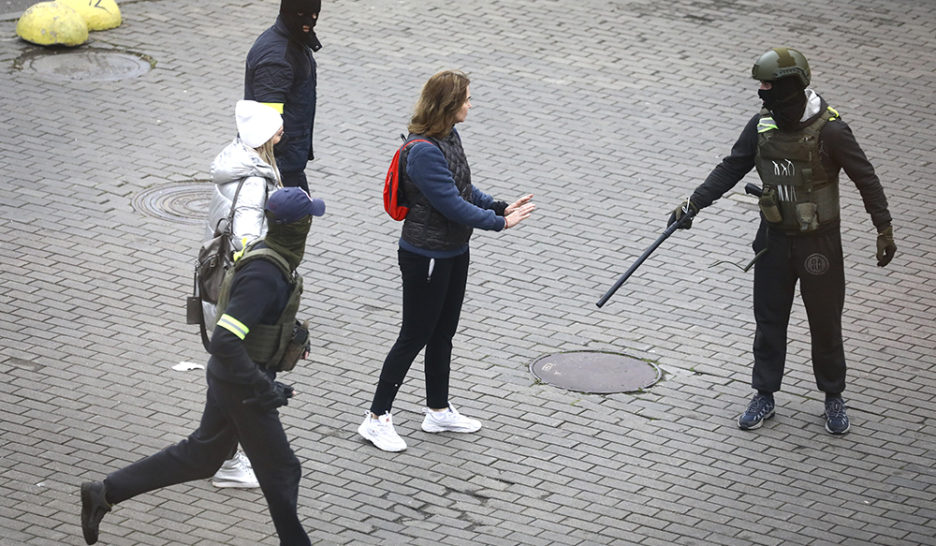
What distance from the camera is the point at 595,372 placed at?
9086 millimetres

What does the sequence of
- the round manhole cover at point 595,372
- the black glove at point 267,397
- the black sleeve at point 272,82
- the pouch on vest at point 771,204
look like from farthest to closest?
1. the round manhole cover at point 595,372
2. the black sleeve at point 272,82
3. the pouch on vest at point 771,204
4. the black glove at point 267,397

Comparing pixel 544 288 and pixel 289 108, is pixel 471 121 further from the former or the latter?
pixel 289 108

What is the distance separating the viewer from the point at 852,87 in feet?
47.6

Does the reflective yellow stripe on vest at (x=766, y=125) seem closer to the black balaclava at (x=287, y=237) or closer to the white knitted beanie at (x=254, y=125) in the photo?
the white knitted beanie at (x=254, y=125)

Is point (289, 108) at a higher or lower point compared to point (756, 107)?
higher

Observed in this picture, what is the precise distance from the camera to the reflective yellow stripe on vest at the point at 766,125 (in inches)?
320

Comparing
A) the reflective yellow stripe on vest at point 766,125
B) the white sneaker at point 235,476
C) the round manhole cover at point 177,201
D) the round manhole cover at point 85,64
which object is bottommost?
the round manhole cover at point 177,201

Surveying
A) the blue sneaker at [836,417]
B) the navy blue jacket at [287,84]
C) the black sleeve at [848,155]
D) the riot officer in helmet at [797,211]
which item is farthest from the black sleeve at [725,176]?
the navy blue jacket at [287,84]

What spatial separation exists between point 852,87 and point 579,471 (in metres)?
7.96

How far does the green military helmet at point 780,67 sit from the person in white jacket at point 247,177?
272 cm

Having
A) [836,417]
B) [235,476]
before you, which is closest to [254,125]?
[235,476]

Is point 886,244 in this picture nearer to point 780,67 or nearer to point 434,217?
point 780,67

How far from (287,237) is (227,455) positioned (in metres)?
1.20

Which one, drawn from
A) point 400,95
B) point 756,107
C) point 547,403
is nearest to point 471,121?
point 400,95
